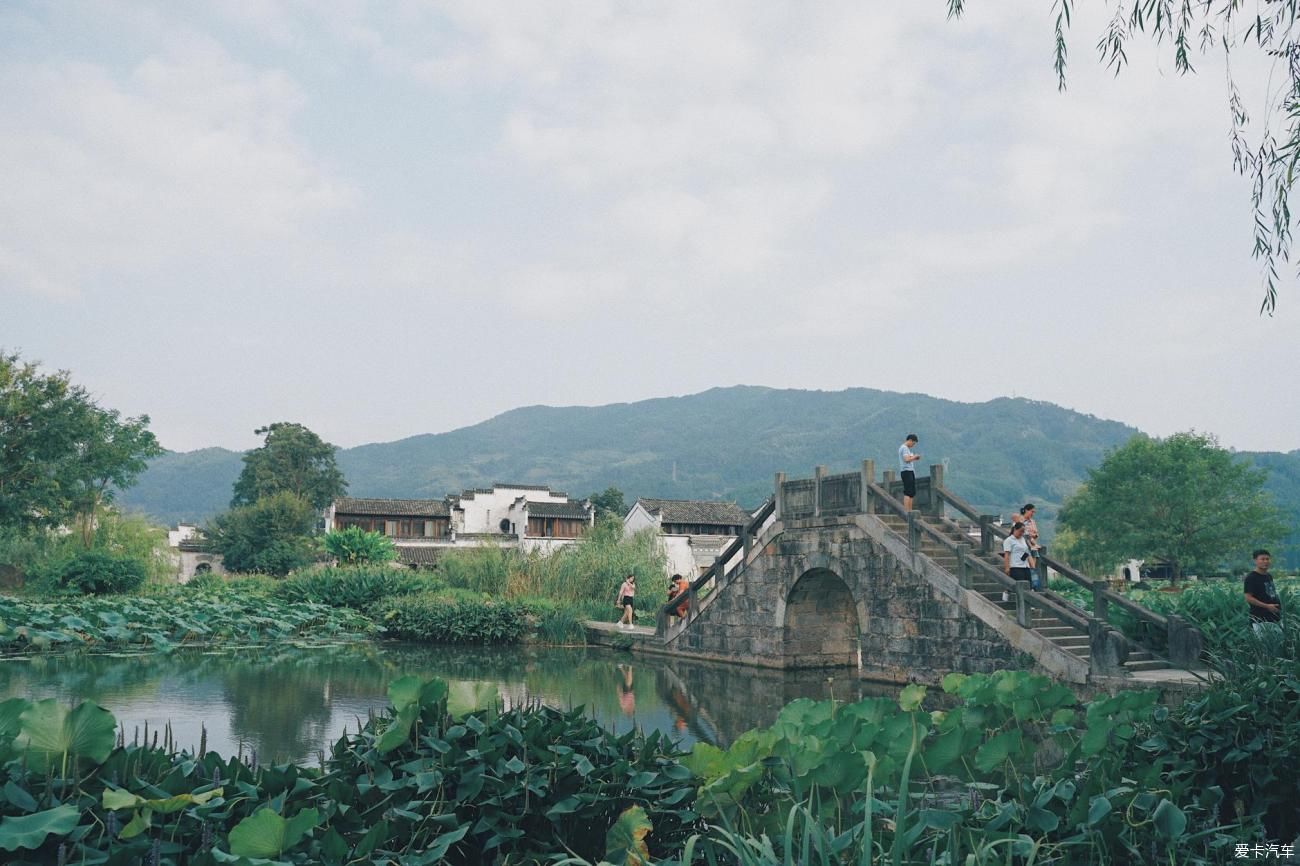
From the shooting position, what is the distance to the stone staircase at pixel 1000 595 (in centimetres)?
1319

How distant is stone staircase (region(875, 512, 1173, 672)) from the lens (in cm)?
1319

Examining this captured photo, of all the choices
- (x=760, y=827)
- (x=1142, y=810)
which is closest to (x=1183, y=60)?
(x=1142, y=810)

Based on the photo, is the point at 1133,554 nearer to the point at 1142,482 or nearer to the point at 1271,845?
the point at 1142,482

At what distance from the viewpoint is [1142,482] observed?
180 feet

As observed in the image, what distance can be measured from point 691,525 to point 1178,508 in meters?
26.6

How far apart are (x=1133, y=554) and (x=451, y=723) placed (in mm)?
57450

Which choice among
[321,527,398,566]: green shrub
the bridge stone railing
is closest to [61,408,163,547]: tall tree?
[321,527,398,566]: green shrub

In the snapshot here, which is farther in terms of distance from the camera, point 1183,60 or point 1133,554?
point 1133,554

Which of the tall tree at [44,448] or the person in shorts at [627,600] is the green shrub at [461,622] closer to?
the person in shorts at [627,600]

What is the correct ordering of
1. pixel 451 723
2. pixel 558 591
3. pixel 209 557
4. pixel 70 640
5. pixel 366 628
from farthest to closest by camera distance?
1. pixel 209 557
2. pixel 558 591
3. pixel 366 628
4. pixel 70 640
5. pixel 451 723

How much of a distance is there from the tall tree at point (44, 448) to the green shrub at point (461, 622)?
59.0 feet

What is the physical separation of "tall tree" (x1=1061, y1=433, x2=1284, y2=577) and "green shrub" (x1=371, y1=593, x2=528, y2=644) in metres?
42.4

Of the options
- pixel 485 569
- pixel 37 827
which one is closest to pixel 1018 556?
pixel 37 827

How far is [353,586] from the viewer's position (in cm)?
2681
